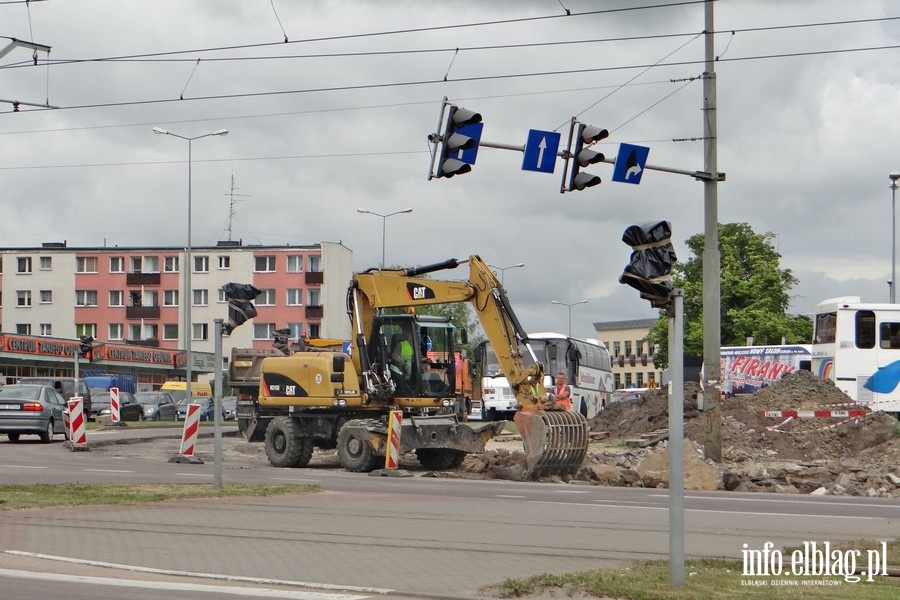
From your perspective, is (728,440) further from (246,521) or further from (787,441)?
Result: (246,521)

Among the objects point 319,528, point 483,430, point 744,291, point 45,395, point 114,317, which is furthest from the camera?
point 114,317

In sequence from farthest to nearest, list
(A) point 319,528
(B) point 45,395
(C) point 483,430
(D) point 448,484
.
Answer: (B) point 45,395, (C) point 483,430, (D) point 448,484, (A) point 319,528

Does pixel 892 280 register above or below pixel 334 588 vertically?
above

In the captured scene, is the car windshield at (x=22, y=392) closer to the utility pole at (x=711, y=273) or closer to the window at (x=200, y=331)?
the utility pole at (x=711, y=273)

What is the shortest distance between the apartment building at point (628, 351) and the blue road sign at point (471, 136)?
423ft

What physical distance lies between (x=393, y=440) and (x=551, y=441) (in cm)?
315

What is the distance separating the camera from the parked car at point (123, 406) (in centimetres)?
5597

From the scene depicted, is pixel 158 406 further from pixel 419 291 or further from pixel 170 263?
pixel 170 263

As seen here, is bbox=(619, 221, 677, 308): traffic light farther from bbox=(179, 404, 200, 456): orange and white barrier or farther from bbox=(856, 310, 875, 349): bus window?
bbox=(856, 310, 875, 349): bus window

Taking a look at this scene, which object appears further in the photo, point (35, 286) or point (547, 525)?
point (35, 286)

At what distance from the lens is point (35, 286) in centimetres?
9862

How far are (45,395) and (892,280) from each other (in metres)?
41.2

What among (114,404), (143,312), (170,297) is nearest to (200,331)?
(170,297)

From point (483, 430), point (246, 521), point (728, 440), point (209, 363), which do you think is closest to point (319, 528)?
point (246, 521)
